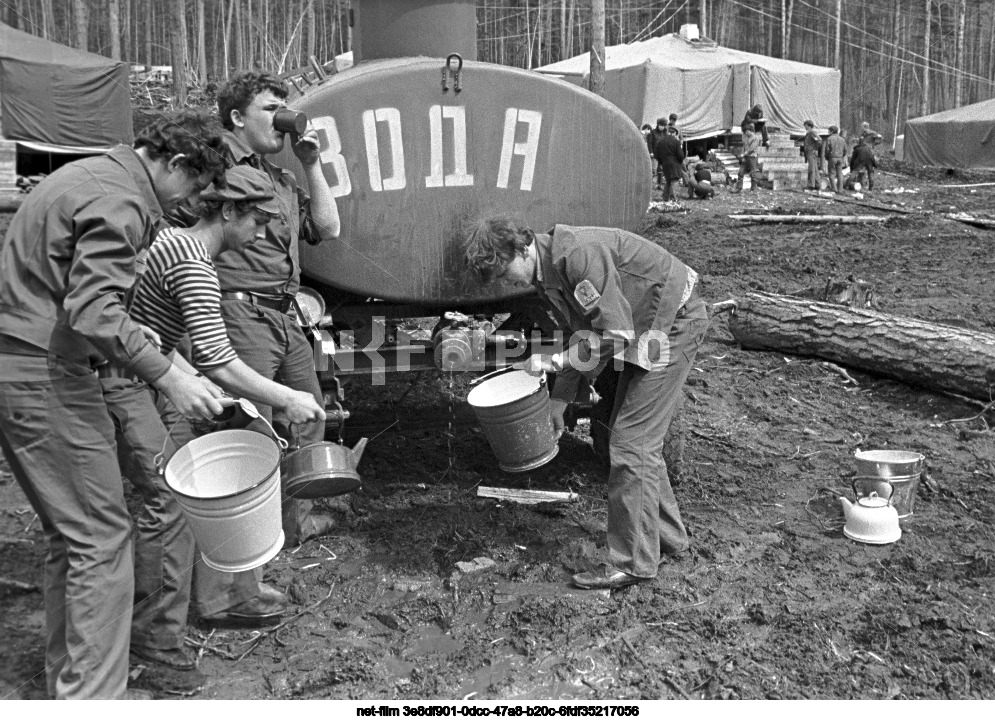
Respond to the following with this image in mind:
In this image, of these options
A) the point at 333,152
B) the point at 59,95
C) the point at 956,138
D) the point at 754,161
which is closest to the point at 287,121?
the point at 333,152

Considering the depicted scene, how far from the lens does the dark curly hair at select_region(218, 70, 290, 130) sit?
13.4 feet

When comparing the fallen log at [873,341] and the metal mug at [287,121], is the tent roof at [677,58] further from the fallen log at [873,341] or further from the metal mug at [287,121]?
the metal mug at [287,121]

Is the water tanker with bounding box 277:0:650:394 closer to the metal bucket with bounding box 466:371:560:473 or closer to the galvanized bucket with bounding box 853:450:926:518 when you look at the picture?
the metal bucket with bounding box 466:371:560:473

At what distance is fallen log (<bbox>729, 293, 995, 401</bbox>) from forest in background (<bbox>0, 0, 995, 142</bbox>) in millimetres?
38927

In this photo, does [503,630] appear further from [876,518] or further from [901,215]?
[901,215]

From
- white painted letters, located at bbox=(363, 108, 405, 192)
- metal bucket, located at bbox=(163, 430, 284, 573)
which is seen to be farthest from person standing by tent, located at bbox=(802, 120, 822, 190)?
metal bucket, located at bbox=(163, 430, 284, 573)

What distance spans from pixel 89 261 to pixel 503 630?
198 centimetres

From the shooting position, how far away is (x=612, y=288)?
3.85 meters

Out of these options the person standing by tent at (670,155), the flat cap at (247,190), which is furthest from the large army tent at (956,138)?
the flat cap at (247,190)

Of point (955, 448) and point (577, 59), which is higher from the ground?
point (577, 59)

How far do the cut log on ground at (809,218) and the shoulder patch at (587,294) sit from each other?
12633 millimetres

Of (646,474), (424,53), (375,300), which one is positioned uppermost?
(424,53)

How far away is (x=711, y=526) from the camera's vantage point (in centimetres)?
467
